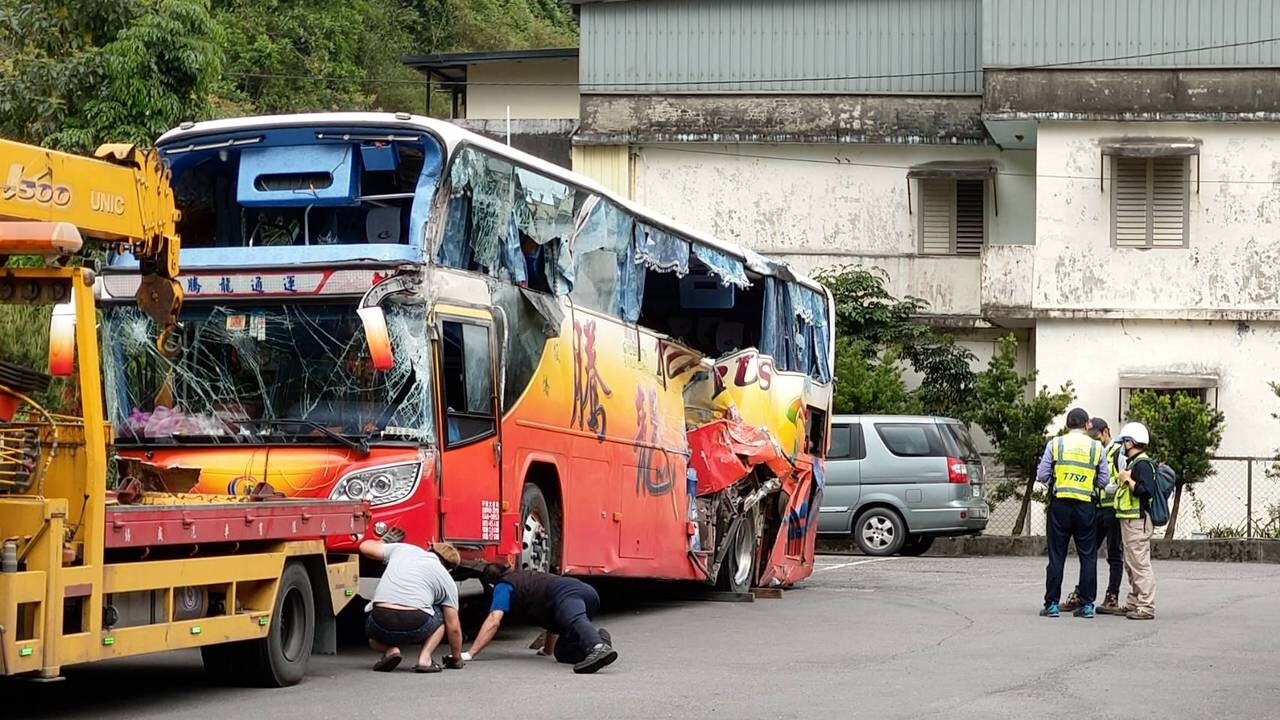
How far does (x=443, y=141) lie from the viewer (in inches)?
518

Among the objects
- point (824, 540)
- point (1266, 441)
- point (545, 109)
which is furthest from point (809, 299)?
point (545, 109)

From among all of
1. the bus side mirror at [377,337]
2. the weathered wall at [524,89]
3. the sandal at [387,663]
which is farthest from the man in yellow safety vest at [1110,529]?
the weathered wall at [524,89]

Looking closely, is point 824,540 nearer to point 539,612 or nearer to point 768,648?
point 768,648

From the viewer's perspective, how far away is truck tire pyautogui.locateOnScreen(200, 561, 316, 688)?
36.9 ft

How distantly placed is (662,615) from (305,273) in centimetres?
621

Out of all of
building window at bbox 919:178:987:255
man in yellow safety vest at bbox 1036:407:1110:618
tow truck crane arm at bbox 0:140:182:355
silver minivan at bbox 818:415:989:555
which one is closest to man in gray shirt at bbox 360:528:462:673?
tow truck crane arm at bbox 0:140:182:355

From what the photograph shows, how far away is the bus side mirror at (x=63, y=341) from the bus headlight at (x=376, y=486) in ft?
11.2

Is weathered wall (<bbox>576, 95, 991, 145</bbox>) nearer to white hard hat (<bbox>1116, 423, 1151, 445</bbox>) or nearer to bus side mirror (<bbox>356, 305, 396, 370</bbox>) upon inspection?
white hard hat (<bbox>1116, 423, 1151, 445</bbox>)

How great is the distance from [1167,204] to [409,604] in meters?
23.5

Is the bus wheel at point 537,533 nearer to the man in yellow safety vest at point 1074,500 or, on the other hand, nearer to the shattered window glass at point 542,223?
the shattered window glass at point 542,223

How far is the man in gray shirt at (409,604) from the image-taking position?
1215 cm

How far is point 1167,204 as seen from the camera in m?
32.7

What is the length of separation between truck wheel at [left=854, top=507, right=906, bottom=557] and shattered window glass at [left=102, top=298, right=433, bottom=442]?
618 inches

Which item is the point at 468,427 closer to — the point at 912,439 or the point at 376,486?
the point at 376,486
